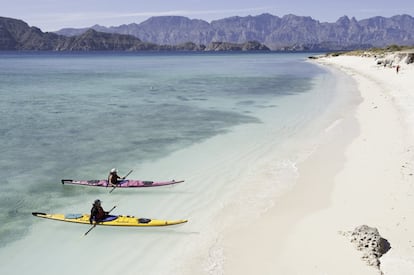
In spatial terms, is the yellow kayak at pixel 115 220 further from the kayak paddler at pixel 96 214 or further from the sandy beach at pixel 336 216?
the sandy beach at pixel 336 216

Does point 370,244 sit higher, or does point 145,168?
point 370,244

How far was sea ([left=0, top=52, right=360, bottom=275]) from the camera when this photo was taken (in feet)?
47.2

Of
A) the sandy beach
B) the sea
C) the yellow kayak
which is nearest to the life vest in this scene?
the yellow kayak

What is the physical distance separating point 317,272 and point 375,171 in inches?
415

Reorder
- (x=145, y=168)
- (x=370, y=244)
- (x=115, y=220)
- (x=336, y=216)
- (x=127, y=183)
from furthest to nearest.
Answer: (x=145, y=168) → (x=127, y=183) → (x=336, y=216) → (x=115, y=220) → (x=370, y=244)

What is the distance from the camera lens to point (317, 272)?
12297mm

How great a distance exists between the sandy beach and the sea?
2.98ft

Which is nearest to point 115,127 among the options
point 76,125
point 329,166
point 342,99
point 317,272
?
point 76,125

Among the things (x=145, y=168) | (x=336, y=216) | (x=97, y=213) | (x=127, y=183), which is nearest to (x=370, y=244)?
(x=336, y=216)

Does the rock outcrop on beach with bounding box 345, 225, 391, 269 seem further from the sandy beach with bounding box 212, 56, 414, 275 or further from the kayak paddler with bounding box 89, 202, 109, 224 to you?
the kayak paddler with bounding box 89, 202, 109, 224

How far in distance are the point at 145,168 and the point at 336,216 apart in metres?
11.7

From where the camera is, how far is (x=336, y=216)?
1612 cm

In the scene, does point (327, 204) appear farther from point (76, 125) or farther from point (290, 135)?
point (76, 125)

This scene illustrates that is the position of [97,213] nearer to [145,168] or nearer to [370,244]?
[145,168]
